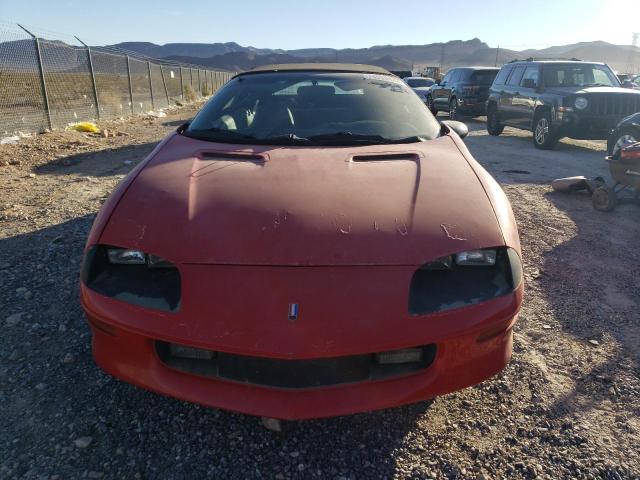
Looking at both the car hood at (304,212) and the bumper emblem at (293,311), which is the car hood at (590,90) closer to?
the car hood at (304,212)

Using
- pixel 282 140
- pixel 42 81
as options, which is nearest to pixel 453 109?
pixel 42 81

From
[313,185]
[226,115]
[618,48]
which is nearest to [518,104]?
[226,115]

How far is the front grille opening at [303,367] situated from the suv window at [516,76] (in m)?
11.1

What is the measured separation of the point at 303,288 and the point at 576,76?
10787 mm

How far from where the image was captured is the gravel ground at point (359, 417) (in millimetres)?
1859

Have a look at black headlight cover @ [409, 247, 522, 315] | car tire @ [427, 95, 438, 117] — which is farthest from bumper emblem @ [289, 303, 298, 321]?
car tire @ [427, 95, 438, 117]

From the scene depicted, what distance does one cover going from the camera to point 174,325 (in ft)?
5.64

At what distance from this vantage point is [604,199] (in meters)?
5.32

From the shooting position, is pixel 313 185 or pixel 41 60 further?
pixel 41 60

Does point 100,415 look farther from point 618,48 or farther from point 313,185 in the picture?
point 618,48

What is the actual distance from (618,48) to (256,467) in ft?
518

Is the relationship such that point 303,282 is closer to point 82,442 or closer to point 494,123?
point 82,442

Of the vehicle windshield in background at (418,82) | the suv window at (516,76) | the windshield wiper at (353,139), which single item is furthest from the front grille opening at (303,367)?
the vehicle windshield in background at (418,82)

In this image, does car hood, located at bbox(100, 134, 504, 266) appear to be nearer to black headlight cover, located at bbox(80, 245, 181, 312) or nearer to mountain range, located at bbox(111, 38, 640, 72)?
black headlight cover, located at bbox(80, 245, 181, 312)
